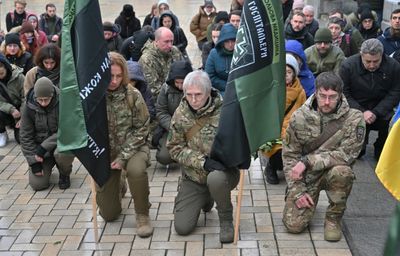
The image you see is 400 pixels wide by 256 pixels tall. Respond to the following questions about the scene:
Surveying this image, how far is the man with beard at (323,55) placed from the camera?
7688 mm

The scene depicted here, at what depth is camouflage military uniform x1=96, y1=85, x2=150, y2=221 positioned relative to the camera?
17.1 ft

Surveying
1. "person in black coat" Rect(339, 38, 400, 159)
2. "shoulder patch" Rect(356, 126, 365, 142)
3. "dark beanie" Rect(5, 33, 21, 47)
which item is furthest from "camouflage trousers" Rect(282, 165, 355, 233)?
"dark beanie" Rect(5, 33, 21, 47)

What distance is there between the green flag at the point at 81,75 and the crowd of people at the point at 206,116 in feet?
1.39

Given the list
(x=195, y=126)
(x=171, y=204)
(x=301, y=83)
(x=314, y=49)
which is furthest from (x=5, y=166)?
(x=314, y=49)

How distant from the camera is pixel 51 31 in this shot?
1232 centimetres

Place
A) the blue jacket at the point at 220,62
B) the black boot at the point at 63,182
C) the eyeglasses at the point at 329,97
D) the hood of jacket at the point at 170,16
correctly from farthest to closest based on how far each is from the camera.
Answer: the hood of jacket at the point at 170,16
the blue jacket at the point at 220,62
the black boot at the point at 63,182
the eyeglasses at the point at 329,97

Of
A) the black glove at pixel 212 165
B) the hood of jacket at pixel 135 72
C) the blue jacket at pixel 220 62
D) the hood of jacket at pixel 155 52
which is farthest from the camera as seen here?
the hood of jacket at pixel 155 52

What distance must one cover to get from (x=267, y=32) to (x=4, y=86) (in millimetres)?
4576

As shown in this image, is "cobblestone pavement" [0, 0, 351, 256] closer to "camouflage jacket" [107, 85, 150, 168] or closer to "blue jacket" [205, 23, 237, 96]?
"camouflage jacket" [107, 85, 150, 168]

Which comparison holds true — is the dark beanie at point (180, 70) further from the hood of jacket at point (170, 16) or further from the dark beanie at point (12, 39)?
the hood of jacket at point (170, 16)

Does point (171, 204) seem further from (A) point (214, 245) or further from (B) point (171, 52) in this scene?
(B) point (171, 52)

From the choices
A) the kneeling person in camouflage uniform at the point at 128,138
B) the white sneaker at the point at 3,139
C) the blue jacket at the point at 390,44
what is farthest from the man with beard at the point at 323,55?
the white sneaker at the point at 3,139

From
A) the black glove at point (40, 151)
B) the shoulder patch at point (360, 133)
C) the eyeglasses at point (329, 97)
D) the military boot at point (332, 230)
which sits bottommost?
the military boot at point (332, 230)

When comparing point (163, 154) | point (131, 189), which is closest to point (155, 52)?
point (163, 154)
